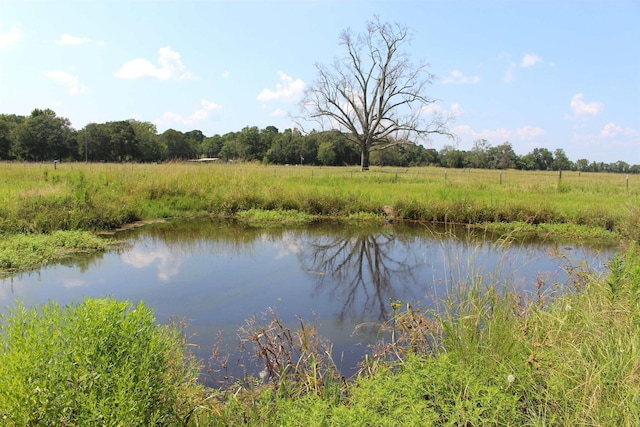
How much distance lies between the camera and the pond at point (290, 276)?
5.16 m

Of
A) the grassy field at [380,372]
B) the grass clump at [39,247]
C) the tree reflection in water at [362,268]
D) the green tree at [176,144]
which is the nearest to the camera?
the grassy field at [380,372]

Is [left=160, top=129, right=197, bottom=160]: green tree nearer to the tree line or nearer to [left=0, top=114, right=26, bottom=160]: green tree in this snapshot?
the tree line

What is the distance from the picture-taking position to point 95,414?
2084 millimetres

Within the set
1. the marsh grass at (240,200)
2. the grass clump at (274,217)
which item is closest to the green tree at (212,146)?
the marsh grass at (240,200)

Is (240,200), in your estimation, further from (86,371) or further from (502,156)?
(502,156)

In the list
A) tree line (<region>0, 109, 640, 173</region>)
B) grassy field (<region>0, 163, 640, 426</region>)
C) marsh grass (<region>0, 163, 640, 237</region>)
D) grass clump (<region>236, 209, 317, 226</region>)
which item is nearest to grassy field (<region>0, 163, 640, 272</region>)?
marsh grass (<region>0, 163, 640, 237</region>)

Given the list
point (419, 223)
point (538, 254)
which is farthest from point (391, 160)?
point (538, 254)

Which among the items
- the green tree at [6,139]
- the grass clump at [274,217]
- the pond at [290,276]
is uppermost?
the green tree at [6,139]

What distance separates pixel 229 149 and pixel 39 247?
7122 cm

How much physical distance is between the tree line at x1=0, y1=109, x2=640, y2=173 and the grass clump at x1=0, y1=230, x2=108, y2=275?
25.5m

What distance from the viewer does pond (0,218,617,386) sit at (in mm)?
5160

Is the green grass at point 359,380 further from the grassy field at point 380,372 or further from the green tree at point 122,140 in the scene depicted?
the green tree at point 122,140

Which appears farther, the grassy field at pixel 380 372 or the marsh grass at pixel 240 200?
the marsh grass at pixel 240 200

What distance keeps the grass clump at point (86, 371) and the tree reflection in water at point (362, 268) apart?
324 cm
